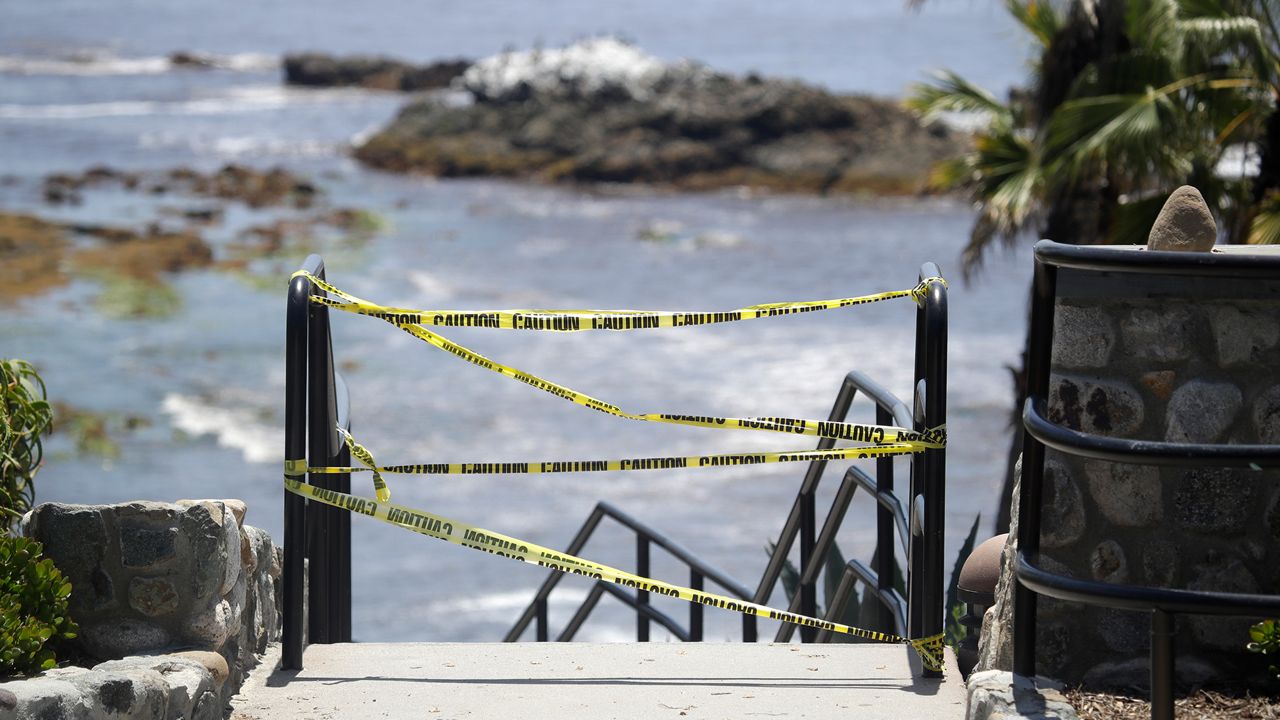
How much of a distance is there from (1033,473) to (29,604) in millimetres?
2369

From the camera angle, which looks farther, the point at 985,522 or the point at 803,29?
the point at 803,29

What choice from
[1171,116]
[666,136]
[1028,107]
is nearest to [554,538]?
[1028,107]

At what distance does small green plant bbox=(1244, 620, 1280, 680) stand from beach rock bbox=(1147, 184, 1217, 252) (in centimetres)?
89

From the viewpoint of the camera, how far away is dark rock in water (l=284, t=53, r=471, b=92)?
82.8 m

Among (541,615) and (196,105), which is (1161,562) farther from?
(196,105)

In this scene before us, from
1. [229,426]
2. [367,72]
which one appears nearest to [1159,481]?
[229,426]

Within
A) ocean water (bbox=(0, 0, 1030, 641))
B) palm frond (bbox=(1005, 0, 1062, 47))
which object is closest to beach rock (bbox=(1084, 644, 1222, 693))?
palm frond (bbox=(1005, 0, 1062, 47))

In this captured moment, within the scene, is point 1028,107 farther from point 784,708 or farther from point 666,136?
point 666,136

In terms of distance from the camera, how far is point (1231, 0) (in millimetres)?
12656

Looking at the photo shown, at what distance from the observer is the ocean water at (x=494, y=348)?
2291cm

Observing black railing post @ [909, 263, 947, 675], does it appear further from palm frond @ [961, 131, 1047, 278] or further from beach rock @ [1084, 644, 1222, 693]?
palm frond @ [961, 131, 1047, 278]

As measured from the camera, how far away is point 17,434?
4555mm

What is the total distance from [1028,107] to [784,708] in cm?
1248

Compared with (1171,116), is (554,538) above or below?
below
